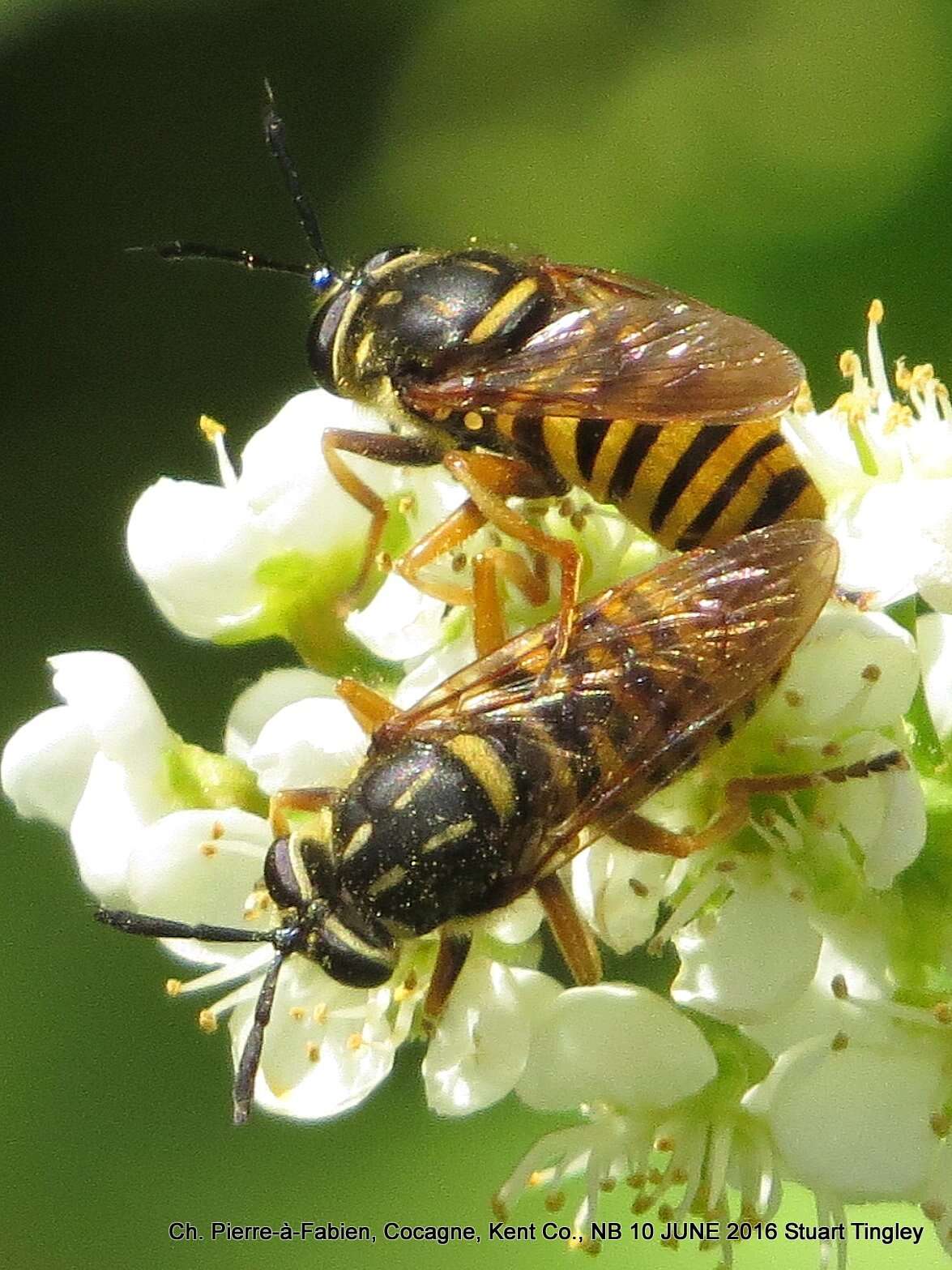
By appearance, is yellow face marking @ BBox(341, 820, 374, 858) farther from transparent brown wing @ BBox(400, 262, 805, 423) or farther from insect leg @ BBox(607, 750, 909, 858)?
transparent brown wing @ BBox(400, 262, 805, 423)

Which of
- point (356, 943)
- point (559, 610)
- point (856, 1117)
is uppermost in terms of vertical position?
point (559, 610)

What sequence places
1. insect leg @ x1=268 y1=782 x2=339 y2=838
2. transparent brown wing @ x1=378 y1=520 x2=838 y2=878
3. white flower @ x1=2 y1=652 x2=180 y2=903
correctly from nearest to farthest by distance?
transparent brown wing @ x1=378 y1=520 x2=838 y2=878 < insect leg @ x1=268 y1=782 x2=339 y2=838 < white flower @ x1=2 y1=652 x2=180 y2=903

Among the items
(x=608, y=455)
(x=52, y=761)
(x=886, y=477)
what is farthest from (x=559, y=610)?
(x=52, y=761)

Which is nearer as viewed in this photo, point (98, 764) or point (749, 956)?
point (749, 956)

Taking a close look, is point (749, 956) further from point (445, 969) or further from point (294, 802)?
point (294, 802)

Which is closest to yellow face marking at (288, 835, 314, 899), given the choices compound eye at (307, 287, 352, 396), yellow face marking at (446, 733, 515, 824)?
yellow face marking at (446, 733, 515, 824)

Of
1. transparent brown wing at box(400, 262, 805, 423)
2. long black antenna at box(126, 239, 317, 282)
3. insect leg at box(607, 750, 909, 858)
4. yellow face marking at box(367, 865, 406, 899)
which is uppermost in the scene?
long black antenna at box(126, 239, 317, 282)
